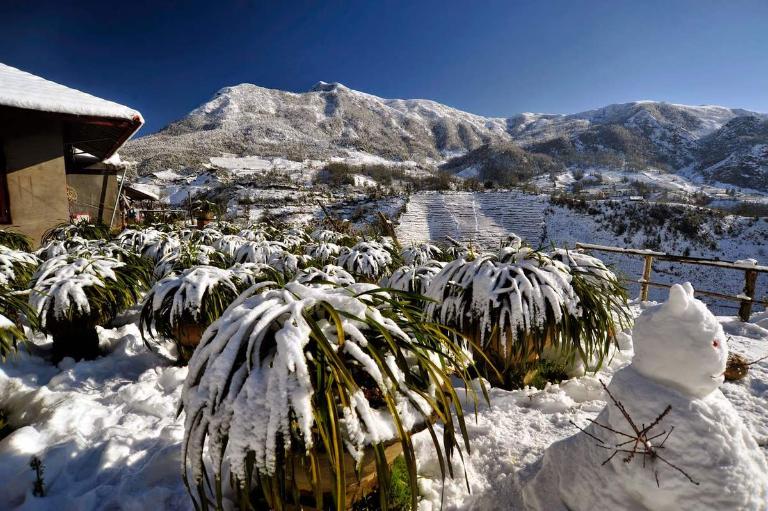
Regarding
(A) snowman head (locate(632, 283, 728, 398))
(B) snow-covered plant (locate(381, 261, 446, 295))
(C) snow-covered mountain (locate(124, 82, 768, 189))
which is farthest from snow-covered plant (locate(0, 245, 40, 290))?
(C) snow-covered mountain (locate(124, 82, 768, 189))

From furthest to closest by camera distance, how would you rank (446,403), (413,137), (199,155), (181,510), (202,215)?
1. (413,137)
2. (199,155)
3. (202,215)
4. (181,510)
5. (446,403)

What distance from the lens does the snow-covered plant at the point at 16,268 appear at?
2715mm

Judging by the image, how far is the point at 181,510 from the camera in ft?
4.25

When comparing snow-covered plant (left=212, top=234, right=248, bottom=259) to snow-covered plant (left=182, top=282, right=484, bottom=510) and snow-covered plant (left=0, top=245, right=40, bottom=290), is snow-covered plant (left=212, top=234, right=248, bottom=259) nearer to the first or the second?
snow-covered plant (left=0, top=245, right=40, bottom=290)

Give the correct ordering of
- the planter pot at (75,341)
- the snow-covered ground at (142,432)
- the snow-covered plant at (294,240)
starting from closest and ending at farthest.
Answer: the snow-covered ground at (142,432), the planter pot at (75,341), the snow-covered plant at (294,240)

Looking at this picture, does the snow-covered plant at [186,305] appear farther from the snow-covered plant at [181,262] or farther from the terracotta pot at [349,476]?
the terracotta pot at [349,476]

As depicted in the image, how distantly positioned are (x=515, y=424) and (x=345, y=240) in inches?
208

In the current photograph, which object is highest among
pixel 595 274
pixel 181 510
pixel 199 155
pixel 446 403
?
pixel 199 155

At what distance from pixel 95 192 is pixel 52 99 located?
186 inches

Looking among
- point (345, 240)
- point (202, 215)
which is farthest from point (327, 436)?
point (202, 215)

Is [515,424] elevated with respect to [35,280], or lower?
lower

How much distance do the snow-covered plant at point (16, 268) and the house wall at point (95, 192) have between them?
6297 mm

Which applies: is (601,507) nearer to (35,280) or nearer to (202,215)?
(35,280)

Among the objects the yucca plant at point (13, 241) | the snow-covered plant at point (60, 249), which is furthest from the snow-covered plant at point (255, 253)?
the yucca plant at point (13, 241)
